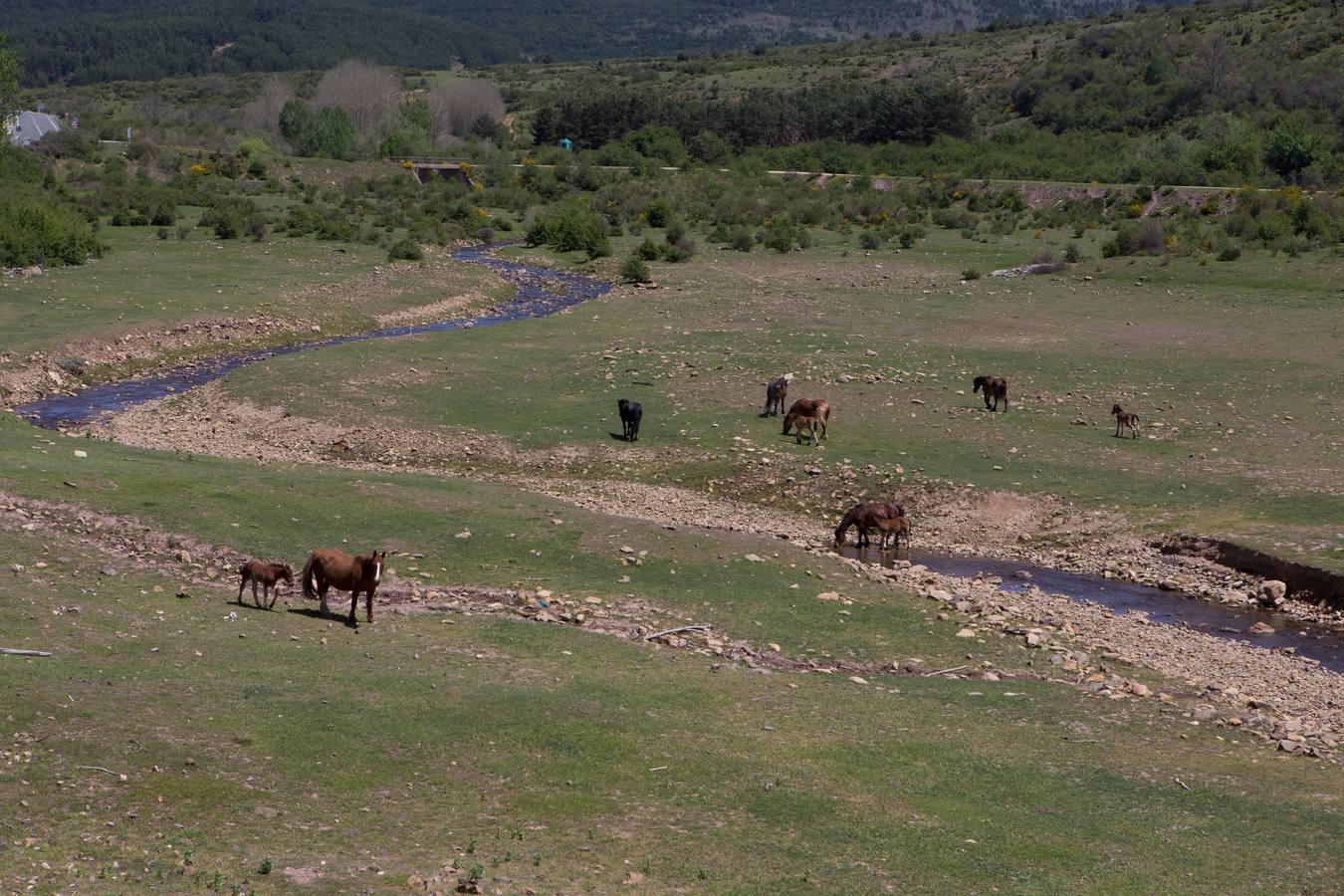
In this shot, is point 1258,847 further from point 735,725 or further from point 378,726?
point 378,726

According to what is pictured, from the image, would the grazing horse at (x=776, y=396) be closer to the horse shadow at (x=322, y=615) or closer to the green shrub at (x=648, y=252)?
the horse shadow at (x=322, y=615)

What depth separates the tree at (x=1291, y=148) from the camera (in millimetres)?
79231

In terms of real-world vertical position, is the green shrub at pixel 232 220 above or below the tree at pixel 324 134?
below

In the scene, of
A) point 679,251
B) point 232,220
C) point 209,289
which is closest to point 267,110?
point 232,220

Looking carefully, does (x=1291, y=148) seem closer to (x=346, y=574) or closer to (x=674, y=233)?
(x=674, y=233)

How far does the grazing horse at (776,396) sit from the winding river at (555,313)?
758cm

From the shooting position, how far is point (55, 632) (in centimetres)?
1508

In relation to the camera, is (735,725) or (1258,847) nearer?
(1258,847)

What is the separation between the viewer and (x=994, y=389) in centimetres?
3155

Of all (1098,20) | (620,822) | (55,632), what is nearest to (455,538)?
(55,632)

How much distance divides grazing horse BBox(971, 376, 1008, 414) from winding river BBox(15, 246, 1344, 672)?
8501mm

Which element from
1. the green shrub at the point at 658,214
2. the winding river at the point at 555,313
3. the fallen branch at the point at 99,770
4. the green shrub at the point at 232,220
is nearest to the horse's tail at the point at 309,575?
the fallen branch at the point at 99,770

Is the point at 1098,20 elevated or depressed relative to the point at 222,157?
elevated

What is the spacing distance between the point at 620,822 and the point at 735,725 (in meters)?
2.80
